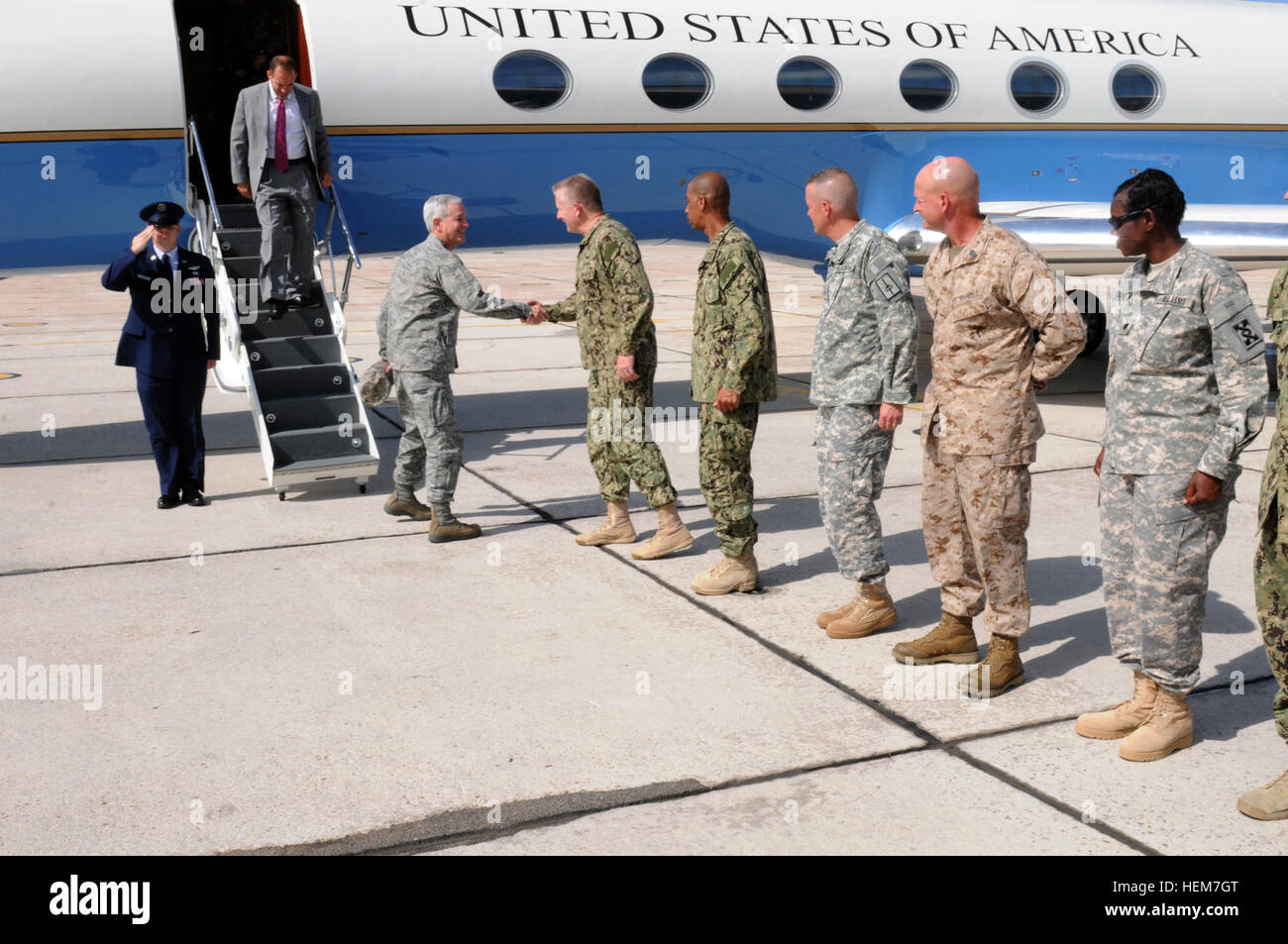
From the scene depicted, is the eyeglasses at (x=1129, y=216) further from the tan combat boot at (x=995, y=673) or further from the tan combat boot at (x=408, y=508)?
the tan combat boot at (x=408, y=508)

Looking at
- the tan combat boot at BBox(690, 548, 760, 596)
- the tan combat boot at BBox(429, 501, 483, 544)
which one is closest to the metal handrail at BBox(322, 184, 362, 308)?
the tan combat boot at BBox(429, 501, 483, 544)

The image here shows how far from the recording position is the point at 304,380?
938cm

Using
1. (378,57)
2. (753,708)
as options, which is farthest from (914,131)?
(753,708)

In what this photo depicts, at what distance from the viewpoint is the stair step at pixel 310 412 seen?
905 centimetres

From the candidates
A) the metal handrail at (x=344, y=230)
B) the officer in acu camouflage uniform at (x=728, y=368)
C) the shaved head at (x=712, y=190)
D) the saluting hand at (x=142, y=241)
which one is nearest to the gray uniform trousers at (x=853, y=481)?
the officer in acu camouflage uniform at (x=728, y=368)

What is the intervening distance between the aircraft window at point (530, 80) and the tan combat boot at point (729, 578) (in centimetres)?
532

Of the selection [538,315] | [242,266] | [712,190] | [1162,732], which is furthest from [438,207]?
[1162,732]

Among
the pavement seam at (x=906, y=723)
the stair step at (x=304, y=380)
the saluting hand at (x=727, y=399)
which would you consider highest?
the saluting hand at (x=727, y=399)

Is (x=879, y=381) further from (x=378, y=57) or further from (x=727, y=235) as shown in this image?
(x=378, y=57)

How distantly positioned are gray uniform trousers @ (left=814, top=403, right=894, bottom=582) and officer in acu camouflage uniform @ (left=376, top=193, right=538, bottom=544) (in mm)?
2565

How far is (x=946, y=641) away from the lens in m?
5.42

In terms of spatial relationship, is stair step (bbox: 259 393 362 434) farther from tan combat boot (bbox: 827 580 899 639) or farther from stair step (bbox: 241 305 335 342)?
tan combat boot (bbox: 827 580 899 639)

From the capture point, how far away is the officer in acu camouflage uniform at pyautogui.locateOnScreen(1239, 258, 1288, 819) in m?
3.88

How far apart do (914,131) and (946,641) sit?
748 cm
